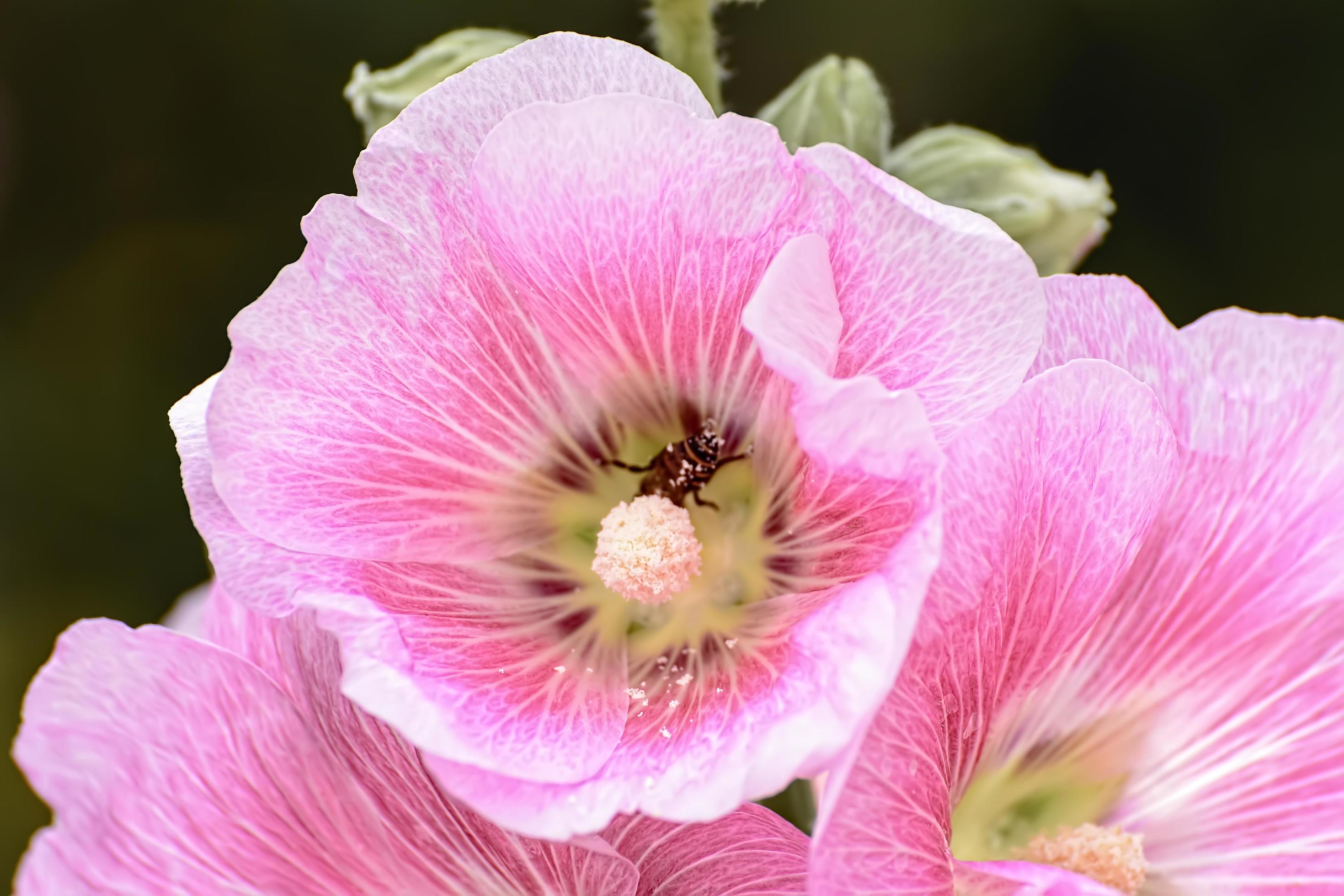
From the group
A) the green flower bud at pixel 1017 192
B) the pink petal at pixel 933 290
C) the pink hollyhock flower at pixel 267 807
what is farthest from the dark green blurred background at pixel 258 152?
the pink petal at pixel 933 290

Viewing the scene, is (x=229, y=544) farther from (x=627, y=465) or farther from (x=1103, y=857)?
(x=1103, y=857)

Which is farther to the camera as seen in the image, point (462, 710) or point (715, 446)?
point (715, 446)

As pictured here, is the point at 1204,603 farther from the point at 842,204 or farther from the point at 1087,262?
the point at 1087,262

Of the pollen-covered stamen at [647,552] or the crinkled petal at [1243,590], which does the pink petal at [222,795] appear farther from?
the crinkled petal at [1243,590]

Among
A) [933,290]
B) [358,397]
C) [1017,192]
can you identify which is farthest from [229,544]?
[1017,192]

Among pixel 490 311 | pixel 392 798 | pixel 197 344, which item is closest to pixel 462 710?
pixel 392 798
